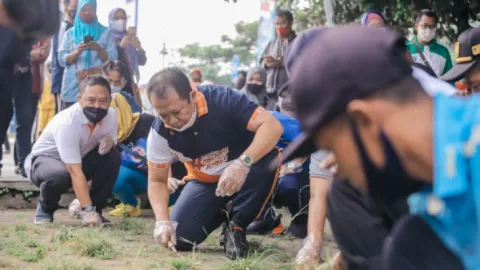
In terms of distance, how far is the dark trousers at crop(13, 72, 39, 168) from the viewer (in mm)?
7359

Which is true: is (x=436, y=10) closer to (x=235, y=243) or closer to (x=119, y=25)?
(x=119, y=25)

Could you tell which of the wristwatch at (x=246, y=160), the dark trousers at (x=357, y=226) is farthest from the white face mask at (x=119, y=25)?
the dark trousers at (x=357, y=226)

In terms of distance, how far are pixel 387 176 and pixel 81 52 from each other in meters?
5.91

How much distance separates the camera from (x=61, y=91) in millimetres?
7414

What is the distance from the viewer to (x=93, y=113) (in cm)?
568

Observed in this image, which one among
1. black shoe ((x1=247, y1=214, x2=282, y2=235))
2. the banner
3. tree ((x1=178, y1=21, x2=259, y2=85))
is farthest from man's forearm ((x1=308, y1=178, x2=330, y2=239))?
tree ((x1=178, y1=21, x2=259, y2=85))

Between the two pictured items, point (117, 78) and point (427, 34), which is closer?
point (427, 34)

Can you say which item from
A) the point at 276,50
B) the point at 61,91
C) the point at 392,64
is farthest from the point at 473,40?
the point at 61,91

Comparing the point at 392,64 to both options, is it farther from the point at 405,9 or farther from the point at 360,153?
the point at 405,9

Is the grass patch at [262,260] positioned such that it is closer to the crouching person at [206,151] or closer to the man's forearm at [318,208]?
the crouching person at [206,151]

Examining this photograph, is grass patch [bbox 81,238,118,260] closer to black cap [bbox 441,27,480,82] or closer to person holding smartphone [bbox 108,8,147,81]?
black cap [bbox 441,27,480,82]

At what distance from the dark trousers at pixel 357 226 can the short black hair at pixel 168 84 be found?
5.46ft

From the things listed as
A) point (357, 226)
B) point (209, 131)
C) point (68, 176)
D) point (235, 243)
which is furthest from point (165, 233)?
point (357, 226)

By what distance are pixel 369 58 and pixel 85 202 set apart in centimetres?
423
